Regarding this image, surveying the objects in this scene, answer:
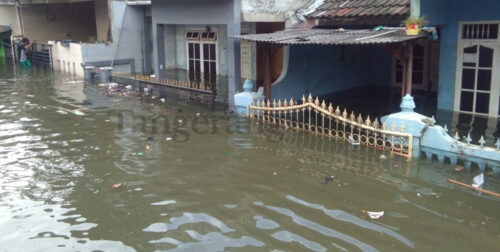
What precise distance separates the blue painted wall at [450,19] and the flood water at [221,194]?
13.4 ft

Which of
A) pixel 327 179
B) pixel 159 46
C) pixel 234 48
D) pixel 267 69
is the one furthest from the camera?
pixel 159 46

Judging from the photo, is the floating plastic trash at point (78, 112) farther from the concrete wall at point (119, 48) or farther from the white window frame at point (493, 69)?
the white window frame at point (493, 69)

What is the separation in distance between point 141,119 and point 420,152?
7395 millimetres

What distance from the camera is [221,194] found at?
24.4 ft

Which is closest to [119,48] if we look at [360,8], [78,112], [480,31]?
[78,112]

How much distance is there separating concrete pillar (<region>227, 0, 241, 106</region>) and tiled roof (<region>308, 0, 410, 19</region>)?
82.9 inches

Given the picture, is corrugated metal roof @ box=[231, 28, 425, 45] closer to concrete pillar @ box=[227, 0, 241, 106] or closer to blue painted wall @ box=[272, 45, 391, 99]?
concrete pillar @ box=[227, 0, 241, 106]

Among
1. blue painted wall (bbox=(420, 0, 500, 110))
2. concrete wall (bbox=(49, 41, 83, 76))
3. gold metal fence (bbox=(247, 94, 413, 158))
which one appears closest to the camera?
gold metal fence (bbox=(247, 94, 413, 158))

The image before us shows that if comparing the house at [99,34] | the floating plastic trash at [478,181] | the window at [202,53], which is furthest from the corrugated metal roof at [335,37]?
the house at [99,34]

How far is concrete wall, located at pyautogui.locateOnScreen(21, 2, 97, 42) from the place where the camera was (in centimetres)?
2722

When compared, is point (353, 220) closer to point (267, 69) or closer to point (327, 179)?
point (327, 179)

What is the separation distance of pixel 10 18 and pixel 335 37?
2434 centimetres

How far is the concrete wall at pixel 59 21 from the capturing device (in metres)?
27.2

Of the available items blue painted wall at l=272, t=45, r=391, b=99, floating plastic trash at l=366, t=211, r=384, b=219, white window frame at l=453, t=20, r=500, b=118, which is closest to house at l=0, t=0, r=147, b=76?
blue painted wall at l=272, t=45, r=391, b=99
